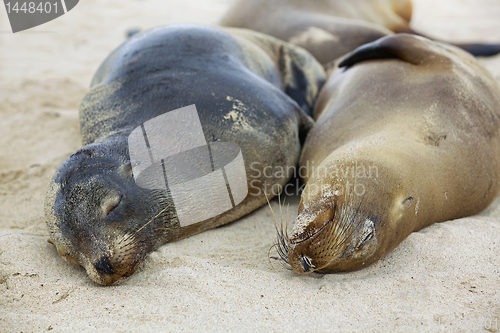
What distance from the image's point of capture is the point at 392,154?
237 centimetres

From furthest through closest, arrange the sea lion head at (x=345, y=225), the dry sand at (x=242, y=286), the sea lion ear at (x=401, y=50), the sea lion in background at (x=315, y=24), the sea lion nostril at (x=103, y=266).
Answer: the sea lion in background at (x=315, y=24), the sea lion ear at (x=401, y=50), the sea lion nostril at (x=103, y=266), the sea lion head at (x=345, y=225), the dry sand at (x=242, y=286)

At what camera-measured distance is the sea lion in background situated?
5.03 metres

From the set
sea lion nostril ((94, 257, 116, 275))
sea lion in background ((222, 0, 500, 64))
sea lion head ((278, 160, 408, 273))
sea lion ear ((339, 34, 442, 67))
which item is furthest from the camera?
sea lion in background ((222, 0, 500, 64))

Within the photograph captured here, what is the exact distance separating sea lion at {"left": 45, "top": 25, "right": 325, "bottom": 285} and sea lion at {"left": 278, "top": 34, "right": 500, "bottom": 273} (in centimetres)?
35

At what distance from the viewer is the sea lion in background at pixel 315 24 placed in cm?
503

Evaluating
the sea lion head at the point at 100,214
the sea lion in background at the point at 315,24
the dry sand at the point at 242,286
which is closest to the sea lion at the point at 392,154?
the dry sand at the point at 242,286

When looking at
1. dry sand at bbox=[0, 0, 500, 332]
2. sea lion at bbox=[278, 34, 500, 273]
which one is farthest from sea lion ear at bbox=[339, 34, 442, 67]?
dry sand at bbox=[0, 0, 500, 332]

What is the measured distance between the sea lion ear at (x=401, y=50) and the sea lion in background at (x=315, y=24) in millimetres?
1422

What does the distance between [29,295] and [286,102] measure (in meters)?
1.98

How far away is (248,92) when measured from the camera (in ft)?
9.69

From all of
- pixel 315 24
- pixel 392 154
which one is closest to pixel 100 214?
pixel 392 154

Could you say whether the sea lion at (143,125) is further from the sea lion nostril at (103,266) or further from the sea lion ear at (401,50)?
the sea lion ear at (401,50)

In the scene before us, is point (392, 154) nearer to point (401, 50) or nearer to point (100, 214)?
point (401, 50)

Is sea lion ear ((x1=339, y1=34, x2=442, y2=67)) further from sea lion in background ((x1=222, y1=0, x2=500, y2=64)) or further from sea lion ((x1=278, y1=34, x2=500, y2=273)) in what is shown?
sea lion in background ((x1=222, y1=0, x2=500, y2=64))
